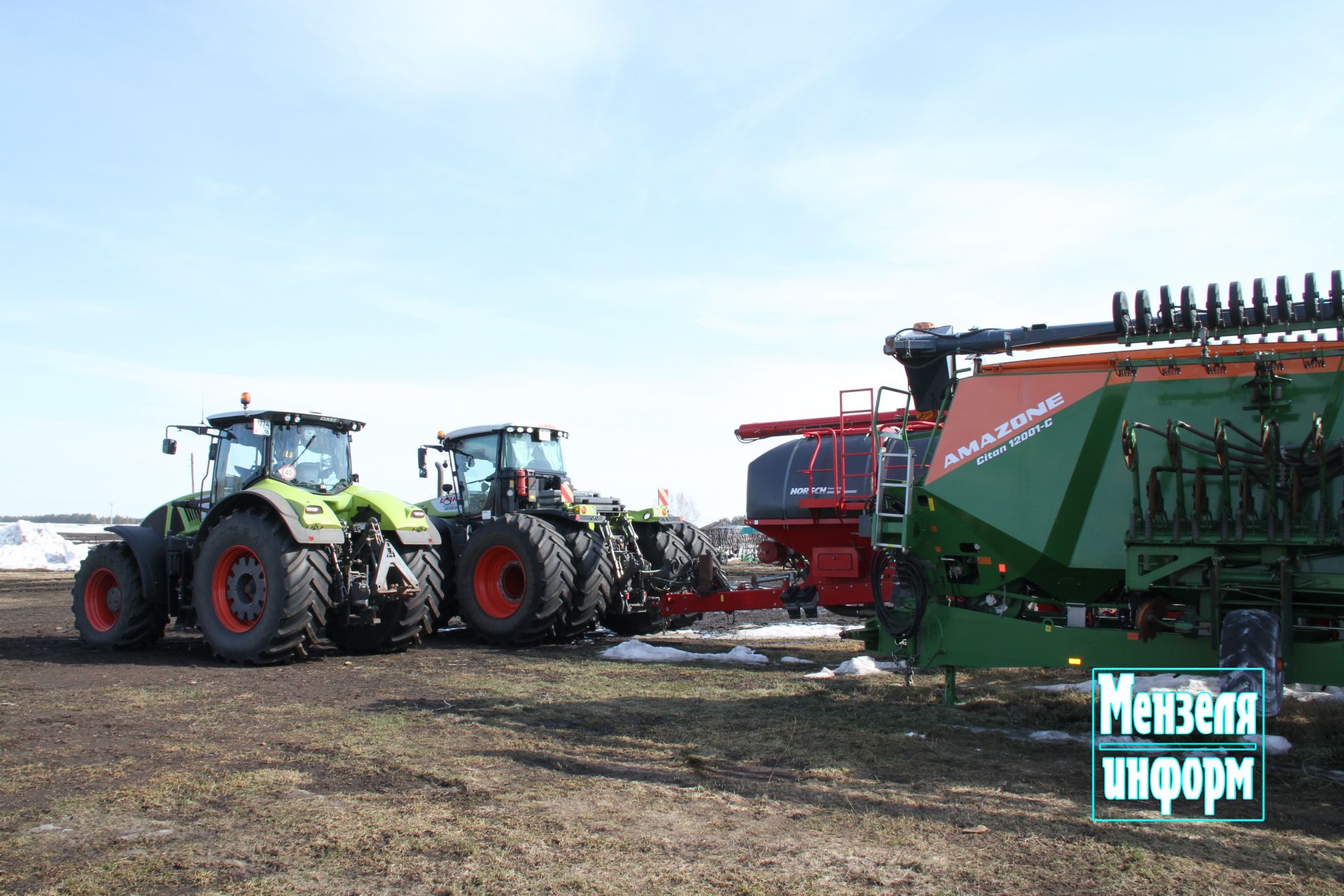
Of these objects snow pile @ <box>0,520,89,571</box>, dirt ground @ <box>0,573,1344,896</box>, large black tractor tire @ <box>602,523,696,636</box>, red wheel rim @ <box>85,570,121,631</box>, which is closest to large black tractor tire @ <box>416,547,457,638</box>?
large black tractor tire @ <box>602,523,696,636</box>

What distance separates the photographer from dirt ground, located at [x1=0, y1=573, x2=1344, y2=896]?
12.2 ft

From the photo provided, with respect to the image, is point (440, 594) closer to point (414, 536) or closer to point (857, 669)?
point (414, 536)

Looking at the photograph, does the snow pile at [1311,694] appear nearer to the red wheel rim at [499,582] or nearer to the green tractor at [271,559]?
the red wheel rim at [499,582]

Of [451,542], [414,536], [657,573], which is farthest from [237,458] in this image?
[657,573]

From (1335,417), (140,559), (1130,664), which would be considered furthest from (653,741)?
(140,559)

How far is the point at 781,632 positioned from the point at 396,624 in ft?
15.7

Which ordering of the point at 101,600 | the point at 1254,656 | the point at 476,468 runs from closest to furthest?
the point at 1254,656 < the point at 101,600 < the point at 476,468

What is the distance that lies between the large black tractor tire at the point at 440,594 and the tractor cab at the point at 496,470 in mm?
770

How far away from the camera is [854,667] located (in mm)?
8812

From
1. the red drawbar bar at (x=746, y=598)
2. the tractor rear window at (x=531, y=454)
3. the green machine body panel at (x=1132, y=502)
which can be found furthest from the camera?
the tractor rear window at (x=531, y=454)

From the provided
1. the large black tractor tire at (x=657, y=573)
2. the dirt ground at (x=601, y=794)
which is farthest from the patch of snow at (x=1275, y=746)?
the large black tractor tire at (x=657, y=573)

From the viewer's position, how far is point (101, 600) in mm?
11141

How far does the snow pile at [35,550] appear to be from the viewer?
112 feet

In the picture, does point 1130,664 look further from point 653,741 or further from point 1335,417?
point 653,741
